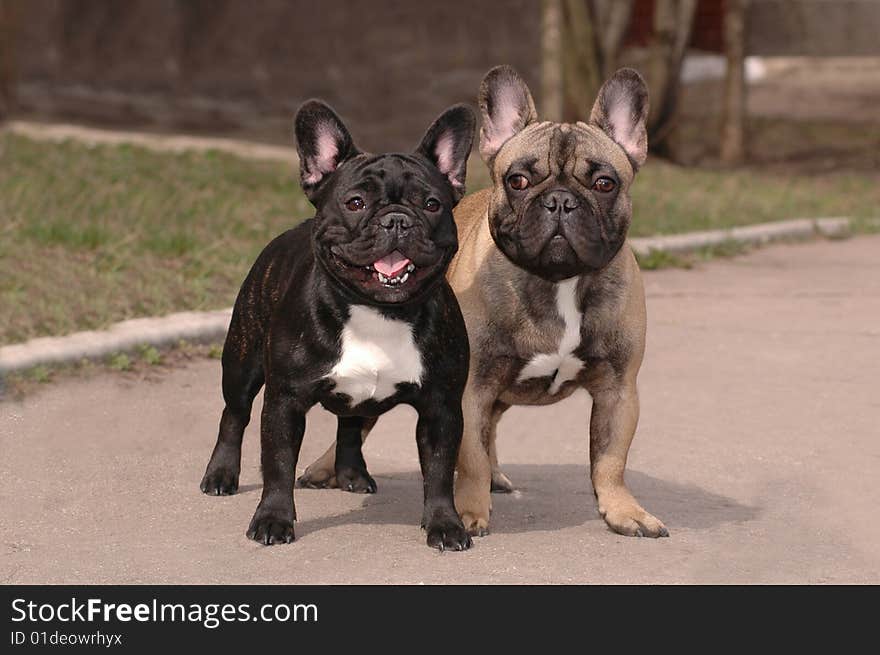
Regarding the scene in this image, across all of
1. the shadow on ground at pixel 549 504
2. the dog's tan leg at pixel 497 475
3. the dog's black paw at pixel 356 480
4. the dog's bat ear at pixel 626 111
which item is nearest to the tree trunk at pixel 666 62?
the shadow on ground at pixel 549 504

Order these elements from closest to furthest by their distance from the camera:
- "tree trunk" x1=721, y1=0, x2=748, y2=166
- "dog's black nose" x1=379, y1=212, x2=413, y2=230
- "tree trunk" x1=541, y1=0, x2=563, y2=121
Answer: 1. "dog's black nose" x1=379, y1=212, x2=413, y2=230
2. "tree trunk" x1=541, y1=0, x2=563, y2=121
3. "tree trunk" x1=721, y1=0, x2=748, y2=166

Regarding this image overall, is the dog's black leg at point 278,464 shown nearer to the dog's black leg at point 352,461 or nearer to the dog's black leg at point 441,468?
the dog's black leg at point 441,468

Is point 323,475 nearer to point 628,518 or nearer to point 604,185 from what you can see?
point 628,518

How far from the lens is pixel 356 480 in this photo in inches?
259

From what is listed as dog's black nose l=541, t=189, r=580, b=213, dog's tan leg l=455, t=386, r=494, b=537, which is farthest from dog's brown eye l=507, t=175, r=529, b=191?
dog's tan leg l=455, t=386, r=494, b=537

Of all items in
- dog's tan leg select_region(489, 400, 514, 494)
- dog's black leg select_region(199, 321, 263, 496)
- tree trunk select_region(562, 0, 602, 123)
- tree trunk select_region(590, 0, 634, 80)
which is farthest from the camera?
tree trunk select_region(590, 0, 634, 80)

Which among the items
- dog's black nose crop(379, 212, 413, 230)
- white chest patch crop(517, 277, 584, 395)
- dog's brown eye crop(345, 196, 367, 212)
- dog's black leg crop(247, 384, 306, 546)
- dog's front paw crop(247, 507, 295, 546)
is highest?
dog's brown eye crop(345, 196, 367, 212)

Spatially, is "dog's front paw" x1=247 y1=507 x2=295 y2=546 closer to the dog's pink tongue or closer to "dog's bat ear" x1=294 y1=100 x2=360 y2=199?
the dog's pink tongue

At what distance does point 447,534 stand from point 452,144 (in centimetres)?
136

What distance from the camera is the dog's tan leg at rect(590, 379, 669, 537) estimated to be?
5934 millimetres

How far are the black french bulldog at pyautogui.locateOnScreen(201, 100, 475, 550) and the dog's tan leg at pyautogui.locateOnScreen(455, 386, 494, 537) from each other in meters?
0.25

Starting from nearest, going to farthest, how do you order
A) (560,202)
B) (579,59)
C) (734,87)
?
(560,202) < (579,59) < (734,87)

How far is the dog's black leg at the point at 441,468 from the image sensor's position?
5633mm

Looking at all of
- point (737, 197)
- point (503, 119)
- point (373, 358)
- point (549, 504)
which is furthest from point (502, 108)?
point (737, 197)
